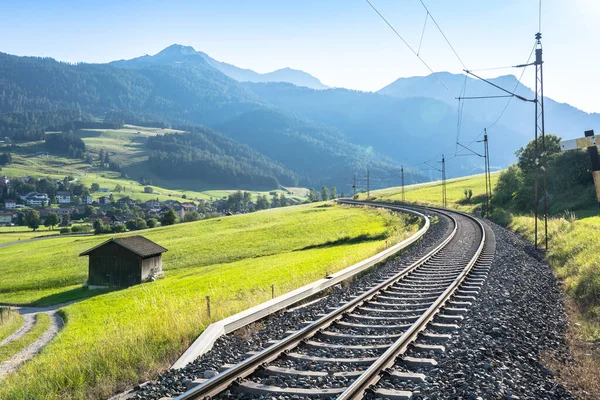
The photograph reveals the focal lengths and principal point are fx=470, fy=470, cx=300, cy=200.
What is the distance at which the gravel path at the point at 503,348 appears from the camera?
21.3ft

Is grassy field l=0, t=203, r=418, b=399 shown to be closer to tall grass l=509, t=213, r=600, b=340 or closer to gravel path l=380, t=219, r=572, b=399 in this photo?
gravel path l=380, t=219, r=572, b=399

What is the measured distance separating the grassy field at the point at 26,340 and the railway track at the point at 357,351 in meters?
24.2

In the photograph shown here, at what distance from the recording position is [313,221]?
71.1 m

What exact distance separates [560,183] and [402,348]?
61692mm

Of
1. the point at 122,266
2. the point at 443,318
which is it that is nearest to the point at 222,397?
the point at 443,318

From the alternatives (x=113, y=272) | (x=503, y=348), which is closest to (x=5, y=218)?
(x=113, y=272)

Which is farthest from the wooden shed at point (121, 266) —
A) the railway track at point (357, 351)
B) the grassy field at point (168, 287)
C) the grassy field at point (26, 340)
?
the railway track at point (357, 351)

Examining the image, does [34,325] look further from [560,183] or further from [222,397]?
[560,183]

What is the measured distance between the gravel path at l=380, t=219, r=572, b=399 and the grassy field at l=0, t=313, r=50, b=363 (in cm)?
2636

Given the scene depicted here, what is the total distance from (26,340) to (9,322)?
7.56m

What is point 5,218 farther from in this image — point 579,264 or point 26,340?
point 579,264

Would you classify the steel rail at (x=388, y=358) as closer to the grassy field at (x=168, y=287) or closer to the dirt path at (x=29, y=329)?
the grassy field at (x=168, y=287)

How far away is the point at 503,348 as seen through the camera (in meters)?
8.44

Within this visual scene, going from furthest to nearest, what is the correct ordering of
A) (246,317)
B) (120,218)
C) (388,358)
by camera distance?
1. (120,218)
2. (246,317)
3. (388,358)
